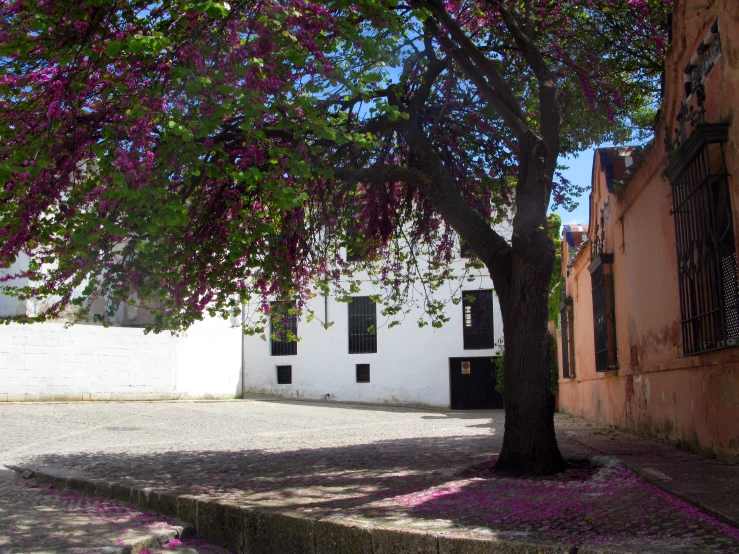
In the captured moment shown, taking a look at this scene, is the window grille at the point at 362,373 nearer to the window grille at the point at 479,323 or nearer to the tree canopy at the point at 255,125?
the window grille at the point at 479,323

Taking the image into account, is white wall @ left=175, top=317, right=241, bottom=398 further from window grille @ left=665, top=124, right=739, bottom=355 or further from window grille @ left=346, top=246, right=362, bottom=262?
window grille @ left=665, top=124, right=739, bottom=355

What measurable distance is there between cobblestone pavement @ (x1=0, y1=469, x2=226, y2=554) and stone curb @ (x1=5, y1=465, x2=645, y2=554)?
0.12m

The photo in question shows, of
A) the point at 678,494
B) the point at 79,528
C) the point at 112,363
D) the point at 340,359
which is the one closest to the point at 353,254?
the point at 79,528

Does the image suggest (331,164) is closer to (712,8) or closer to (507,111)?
(507,111)

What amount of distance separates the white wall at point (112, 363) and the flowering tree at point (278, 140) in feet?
34.2

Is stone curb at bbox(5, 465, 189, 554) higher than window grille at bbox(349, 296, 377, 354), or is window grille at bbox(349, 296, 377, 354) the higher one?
window grille at bbox(349, 296, 377, 354)

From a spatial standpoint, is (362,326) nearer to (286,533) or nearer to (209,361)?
(209,361)

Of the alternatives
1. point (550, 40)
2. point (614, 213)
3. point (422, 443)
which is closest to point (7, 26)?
point (550, 40)

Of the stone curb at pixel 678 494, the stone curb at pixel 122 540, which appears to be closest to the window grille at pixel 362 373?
the stone curb at pixel 122 540

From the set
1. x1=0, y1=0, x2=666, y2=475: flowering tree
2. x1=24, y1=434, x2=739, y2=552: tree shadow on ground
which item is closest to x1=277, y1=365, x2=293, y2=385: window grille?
x1=24, y1=434, x2=739, y2=552: tree shadow on ground

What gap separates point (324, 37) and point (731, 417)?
4.52 meters

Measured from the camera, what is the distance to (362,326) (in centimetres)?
Answer: 2662

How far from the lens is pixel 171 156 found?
614 centimetres

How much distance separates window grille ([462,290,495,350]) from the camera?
25.7 m
